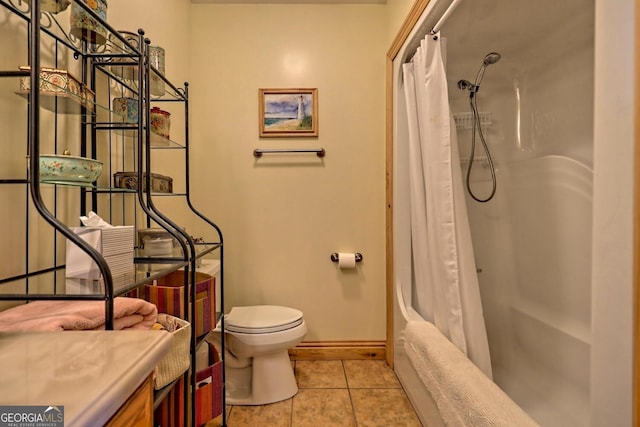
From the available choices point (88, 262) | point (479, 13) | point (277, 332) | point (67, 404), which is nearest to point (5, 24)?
point (88, 262)

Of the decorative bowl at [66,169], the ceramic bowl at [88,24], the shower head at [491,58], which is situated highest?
the shower head at [491,58]

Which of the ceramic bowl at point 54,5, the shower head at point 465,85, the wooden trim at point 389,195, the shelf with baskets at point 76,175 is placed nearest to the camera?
the shelf with baskets at point 76,175

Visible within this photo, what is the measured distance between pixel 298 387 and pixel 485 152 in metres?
1.83

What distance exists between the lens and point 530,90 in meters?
1.98

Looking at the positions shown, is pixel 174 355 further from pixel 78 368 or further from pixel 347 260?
pixel 347 260

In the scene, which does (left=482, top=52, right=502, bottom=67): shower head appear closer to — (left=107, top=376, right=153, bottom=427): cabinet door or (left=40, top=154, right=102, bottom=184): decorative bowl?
(left=40, top=154, right=102, bottom=184): decorative bowl

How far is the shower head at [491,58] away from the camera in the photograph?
1.91 metres

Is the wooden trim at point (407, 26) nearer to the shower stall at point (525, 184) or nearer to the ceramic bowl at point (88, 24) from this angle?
the shower stall at point (525, 184)

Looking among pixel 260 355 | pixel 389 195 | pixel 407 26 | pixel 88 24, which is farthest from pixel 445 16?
pixel 260 355

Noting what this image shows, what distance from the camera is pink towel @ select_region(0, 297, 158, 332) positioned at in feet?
2.30

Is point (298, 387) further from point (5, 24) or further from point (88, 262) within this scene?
point (5, 24)

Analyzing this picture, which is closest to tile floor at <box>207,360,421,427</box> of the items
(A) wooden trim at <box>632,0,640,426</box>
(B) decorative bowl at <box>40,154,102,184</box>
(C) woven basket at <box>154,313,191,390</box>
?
(C) woven basket at <box>154,313,191,390</box>

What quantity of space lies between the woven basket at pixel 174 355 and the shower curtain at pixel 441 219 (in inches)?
40.9

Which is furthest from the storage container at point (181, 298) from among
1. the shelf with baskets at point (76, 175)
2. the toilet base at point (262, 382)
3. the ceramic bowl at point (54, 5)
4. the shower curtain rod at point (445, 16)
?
the shower curtain rod at point (445, 16)
